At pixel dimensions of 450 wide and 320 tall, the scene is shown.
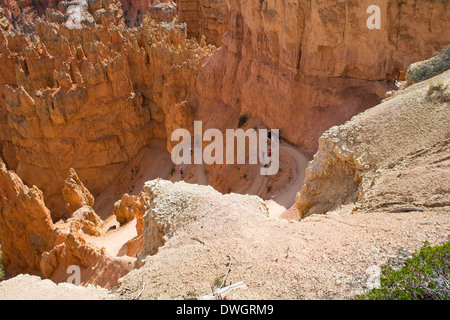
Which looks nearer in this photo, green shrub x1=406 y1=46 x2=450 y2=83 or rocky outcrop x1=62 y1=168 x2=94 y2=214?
green shrub x1=406 y1=46 x2=450 y2=83

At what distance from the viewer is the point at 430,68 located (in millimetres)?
11281

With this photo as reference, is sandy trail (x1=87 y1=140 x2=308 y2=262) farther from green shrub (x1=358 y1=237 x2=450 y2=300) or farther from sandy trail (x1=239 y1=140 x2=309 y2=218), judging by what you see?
green shrub (x1=358 y1=237 x2=450 y2=300)

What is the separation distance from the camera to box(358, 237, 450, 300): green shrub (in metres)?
4.76

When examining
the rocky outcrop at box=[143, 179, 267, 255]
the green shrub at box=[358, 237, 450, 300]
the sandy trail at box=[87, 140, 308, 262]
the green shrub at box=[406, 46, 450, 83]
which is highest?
the green shrub at box=[406, 46, 450, 83]

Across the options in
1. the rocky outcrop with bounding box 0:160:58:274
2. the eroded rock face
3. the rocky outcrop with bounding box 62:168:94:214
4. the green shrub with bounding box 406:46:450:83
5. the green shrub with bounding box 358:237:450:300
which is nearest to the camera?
the green shrub with bounding box 358:237:450:300

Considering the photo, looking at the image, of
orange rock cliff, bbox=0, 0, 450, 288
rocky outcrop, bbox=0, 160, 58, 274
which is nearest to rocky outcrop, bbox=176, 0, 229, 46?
orange rock cliff, bbox=0, 0, 450, 288

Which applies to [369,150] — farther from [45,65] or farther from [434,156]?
A: [45,65]

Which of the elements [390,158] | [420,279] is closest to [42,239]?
[390,158]

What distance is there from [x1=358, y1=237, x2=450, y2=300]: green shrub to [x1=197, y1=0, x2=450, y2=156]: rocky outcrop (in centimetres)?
1064

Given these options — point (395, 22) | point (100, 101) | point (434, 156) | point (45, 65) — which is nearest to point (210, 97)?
point (100, 101)

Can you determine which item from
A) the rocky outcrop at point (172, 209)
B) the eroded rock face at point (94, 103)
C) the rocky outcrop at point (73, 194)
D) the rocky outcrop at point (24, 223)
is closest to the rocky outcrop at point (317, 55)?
the eroded rock face at point (94, 103)

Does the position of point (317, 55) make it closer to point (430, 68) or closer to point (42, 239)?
point (430, 68)

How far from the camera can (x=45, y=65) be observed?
92.9 feet

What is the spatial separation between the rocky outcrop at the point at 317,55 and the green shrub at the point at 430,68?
6.59 ft
